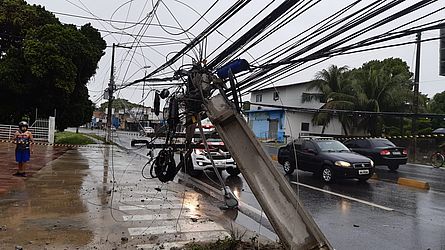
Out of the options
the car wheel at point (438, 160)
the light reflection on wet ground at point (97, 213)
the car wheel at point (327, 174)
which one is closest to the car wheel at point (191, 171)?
the light reflection on wet ground at point (97, 213)

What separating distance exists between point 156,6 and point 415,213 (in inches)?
277

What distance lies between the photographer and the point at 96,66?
2709cm

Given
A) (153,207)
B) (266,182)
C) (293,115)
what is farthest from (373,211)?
(293,115)

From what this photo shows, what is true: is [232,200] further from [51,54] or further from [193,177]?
[51,54]

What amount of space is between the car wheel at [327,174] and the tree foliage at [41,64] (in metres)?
16.2

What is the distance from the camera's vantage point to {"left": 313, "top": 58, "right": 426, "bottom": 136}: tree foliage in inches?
1194

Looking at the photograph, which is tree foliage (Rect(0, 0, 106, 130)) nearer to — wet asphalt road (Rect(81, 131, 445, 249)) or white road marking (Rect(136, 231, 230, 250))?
wet asphalt road (Rect(81, 131, 445, 249))

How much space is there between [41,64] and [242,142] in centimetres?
2067

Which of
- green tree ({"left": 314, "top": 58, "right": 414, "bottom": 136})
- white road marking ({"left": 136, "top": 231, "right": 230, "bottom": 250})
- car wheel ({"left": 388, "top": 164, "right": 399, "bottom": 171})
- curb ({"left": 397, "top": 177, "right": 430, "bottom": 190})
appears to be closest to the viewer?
white road marking ({"left": 136, "top": 231, "right": 230, "bottom": 250})

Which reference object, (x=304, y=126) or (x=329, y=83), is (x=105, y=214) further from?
(x=304, y=126)

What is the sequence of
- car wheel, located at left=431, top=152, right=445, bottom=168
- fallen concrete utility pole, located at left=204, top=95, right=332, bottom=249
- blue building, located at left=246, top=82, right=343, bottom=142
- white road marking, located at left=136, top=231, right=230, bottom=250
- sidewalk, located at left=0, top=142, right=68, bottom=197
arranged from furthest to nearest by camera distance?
1. blue building, located at left=246, top=82, right=343, bottom=142
2. car wheel, located at left=431, top=152, right=445, bottom=168
3. sidewalk, located at left=0, top=142, right=68, bottom=197
4. white road marking, located at left=136, top=231, right=230, bottom=250
5. fallen concrete utility pole, located at left=204, top=95, right=332, bottom=249

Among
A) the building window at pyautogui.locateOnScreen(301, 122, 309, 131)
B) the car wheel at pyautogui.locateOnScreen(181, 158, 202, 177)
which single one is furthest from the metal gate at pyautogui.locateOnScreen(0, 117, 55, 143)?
the building window at pyautogui.locateOnScreen(301, 122, 309, 131)

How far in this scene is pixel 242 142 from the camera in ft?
16.3

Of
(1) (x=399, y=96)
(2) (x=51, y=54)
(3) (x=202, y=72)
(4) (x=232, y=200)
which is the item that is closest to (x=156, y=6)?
(3) (x=202, y=72)
